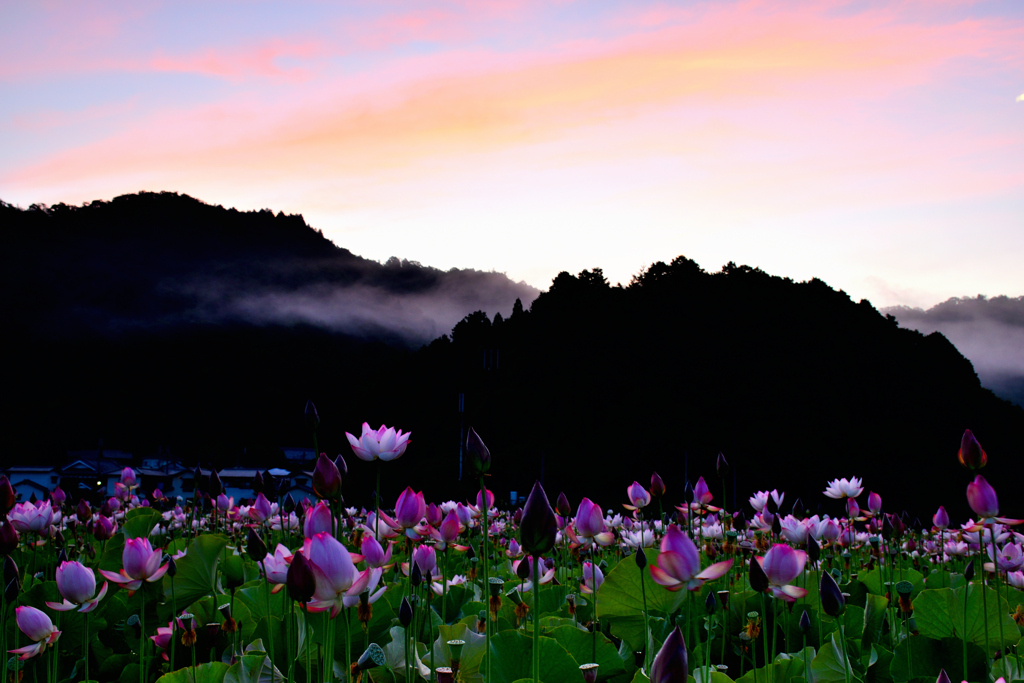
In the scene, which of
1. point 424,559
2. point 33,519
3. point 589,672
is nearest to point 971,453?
point 589,672

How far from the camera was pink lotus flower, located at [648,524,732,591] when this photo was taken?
1.20 m

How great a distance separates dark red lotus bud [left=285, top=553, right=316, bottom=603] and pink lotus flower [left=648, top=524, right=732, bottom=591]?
0.64m

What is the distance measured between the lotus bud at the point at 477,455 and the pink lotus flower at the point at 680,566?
0.76 metres

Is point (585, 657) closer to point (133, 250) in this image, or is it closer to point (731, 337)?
point (731, 337)

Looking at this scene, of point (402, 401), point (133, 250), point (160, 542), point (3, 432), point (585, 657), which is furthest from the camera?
point (133, 250)

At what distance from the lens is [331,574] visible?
4.32 feet

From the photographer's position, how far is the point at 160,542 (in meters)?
5.09

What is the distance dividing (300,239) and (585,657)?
197047 mm

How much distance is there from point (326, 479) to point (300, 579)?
411 mm

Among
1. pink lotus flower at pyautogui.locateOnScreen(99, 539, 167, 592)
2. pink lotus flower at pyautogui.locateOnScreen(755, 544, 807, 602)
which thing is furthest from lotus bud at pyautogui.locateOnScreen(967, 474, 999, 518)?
pink lotus flower at pyautogui.locateOnScreen(99, 539, 167, 592)

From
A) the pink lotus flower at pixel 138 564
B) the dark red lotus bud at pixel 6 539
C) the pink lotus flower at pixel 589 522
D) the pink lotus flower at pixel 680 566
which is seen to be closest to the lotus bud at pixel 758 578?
the pink lotus flower at pixel 680 566

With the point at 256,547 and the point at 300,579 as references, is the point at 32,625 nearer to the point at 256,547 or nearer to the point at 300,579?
the point at 256,547

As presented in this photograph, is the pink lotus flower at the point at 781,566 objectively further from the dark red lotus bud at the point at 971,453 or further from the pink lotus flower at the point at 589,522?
the dark red lotus bud at the point at 971,453

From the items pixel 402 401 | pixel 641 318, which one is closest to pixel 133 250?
pixel 402 401
